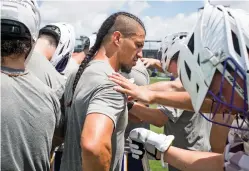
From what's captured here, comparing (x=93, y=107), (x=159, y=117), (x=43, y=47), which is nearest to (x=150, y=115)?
(x=159, y=117)

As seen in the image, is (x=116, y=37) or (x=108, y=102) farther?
(x=116, y=37)

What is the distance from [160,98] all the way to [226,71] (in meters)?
1.49

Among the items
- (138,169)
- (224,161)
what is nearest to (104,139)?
(224,161)

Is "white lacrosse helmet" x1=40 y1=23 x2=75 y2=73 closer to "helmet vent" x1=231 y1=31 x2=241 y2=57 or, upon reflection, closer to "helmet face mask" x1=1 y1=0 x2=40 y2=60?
"helmet face mask" x1=1 y1=0 x2=40 y2=60

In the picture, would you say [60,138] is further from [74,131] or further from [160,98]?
[160,98]

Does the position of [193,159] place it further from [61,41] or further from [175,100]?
[61,41]

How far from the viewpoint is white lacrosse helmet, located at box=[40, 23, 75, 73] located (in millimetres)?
4719

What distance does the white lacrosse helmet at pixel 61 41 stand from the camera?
15.5 feet

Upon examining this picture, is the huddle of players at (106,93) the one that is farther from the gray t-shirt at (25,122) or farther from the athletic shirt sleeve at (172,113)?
the athletic shirt sleeve at (172,113)

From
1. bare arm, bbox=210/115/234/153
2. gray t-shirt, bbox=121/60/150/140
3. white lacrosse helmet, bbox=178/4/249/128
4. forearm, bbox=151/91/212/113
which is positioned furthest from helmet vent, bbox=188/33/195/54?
gray t-shirt, bbox=121/60/150/140

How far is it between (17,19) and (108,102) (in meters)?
0.80

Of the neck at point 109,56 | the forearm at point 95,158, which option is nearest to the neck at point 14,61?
the forearm at point 95,158

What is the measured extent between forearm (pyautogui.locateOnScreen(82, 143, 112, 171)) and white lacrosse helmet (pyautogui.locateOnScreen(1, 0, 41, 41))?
81cm

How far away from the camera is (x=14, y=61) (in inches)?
86.0
